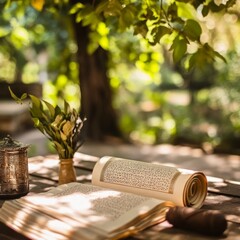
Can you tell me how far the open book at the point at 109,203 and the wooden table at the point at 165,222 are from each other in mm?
Answer: 29

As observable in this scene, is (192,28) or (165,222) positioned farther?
(192,28)

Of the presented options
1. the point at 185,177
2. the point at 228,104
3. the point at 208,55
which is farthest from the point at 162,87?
the point at 185,177

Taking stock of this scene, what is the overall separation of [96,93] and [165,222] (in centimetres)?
340

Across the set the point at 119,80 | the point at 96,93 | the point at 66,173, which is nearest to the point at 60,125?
the point at 66,173

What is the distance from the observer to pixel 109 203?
1122 mm

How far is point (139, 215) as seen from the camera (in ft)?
3.39

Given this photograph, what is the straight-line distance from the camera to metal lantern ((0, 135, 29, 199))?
131 cm

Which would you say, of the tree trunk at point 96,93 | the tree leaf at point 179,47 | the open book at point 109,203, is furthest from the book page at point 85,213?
the tree trunk at point 96,93

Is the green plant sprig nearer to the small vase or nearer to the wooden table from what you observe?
the small vase

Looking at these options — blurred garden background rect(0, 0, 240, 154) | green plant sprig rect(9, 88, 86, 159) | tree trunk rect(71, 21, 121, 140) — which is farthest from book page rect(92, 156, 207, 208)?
tree trunk rect(71, 21, 121, 140)

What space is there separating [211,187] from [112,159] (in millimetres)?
375

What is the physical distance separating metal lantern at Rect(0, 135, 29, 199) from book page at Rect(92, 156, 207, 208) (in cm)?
22

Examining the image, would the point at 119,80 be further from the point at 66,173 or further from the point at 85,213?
the point at 85,213

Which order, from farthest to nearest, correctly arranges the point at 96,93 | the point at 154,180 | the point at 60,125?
1. the point at 96,93
2. the point at 60,125
3. the point at 154,180
